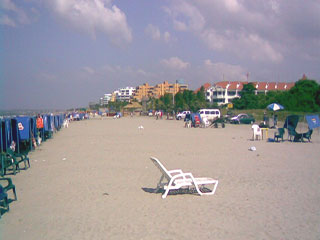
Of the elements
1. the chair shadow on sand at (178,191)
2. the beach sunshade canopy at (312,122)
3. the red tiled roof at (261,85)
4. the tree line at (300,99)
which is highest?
the red tiled roof at (261,85)

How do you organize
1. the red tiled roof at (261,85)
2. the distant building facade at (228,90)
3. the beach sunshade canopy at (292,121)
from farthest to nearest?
the red tiled roof at (261,85), the distant building facade at (228,90), the beach sunshade canopy at (292,121)

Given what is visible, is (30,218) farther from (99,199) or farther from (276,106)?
(276,106)

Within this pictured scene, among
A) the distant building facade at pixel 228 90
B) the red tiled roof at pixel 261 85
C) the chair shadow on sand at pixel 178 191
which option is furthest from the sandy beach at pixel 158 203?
the red tiled roof at pixel 261 85

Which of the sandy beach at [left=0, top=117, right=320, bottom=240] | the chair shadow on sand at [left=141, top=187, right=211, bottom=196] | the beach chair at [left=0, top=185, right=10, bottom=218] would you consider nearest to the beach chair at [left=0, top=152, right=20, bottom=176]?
the sandy beach at [left=0, top=117, right=320, bottom=240]

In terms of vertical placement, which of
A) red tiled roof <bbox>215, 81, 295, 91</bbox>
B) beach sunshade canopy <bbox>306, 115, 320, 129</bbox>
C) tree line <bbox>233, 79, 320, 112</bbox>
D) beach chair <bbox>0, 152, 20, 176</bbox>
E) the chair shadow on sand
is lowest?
the chair shadow on sand

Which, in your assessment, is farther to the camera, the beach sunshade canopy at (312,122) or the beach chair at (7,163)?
the beach sunshade canopy at (312,122)

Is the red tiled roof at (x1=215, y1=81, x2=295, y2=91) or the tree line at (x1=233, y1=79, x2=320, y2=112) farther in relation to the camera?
the red tiled roof at (x1=215, y1=81, x2=295, y2=91)

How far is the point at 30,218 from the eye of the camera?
21.4ft

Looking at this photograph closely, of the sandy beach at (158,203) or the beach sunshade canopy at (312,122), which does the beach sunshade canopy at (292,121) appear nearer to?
the beach sunshade canopy at (312,122)

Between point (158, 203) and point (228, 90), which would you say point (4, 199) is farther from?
point (228, 90)

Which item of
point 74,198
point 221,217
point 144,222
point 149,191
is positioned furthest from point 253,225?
point 74,198

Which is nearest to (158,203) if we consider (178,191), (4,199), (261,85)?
(178,191)

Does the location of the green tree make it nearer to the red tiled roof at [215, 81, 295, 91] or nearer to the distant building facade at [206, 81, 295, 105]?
the distant building facade at [206, 81, 295, 105]

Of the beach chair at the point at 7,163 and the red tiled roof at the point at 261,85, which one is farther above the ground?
the red tiled roof at the point at 261,85
